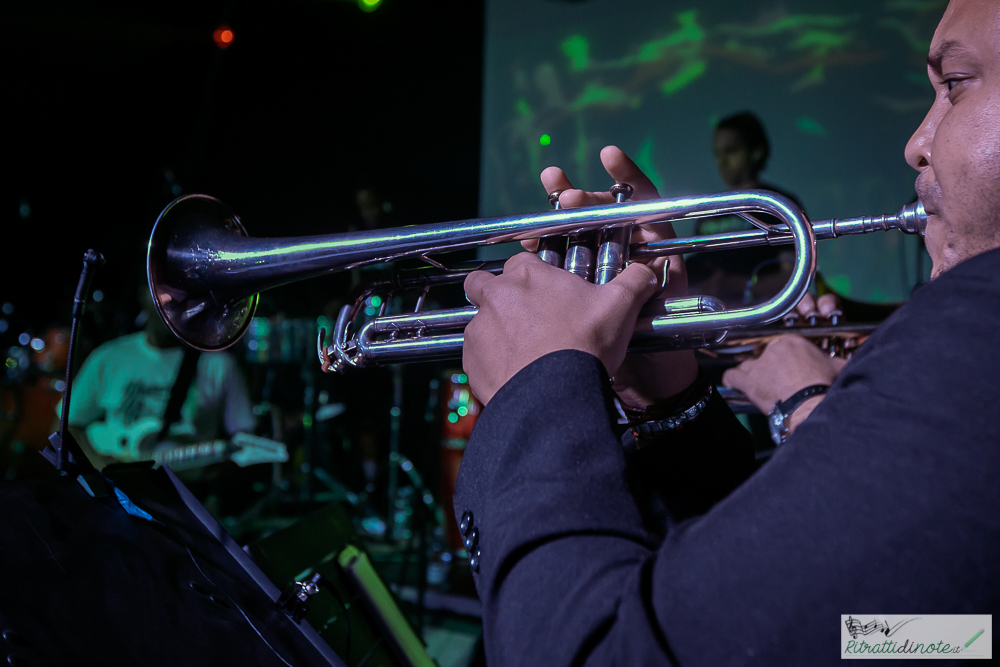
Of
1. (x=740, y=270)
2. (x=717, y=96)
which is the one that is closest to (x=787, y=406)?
(x=740, y=270)

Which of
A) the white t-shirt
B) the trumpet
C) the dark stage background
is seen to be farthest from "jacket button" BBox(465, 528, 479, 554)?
the dark stage background

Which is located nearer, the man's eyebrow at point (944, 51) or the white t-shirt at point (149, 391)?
the man's eyebrow at point (944, 51)

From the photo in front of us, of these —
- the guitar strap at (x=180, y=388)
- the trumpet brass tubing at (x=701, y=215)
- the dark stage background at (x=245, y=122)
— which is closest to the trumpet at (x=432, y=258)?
the trumpet brass tubing at (x=701, y=215)

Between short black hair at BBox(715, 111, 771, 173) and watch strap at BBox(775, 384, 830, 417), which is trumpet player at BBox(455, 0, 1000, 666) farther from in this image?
short black hair at BBox(715, 111, 771, 173)

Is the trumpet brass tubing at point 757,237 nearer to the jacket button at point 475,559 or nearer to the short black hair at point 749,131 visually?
the jacket button at point 475,559

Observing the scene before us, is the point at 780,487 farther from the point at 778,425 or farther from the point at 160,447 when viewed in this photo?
the point at 160,447

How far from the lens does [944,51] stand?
2.30ft

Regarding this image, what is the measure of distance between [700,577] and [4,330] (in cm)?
640

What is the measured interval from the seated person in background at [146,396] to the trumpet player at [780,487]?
3135mm

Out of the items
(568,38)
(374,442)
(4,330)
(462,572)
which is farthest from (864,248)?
(4,330)

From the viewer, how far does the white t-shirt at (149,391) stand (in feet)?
10.7

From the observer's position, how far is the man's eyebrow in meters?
0.67

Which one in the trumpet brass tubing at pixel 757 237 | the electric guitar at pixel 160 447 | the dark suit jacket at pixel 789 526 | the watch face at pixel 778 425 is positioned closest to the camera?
the dark suit jacket at pixel 789 526

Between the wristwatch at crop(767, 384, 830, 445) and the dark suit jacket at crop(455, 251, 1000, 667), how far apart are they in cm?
79
